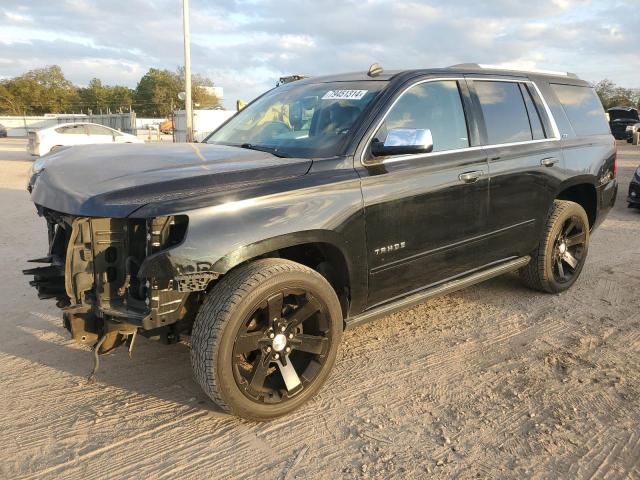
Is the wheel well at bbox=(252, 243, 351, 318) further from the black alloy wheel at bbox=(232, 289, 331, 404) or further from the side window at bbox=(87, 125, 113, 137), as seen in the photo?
the side window at bbox=(87, 125, 113, 137)

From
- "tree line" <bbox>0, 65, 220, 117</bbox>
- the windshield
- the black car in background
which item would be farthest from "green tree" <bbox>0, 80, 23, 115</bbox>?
the windshield

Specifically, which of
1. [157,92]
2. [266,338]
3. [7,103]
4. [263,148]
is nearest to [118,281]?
[266,338]

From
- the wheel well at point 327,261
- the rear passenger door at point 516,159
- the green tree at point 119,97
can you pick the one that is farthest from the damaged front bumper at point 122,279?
the green tree at point 119,97

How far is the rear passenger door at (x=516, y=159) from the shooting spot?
13.4 feet

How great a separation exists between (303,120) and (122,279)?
5.74ft

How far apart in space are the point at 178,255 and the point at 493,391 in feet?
6.83

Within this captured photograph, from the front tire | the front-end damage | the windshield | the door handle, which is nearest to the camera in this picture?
the front-end damage

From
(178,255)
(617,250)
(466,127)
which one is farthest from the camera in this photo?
(617,250)

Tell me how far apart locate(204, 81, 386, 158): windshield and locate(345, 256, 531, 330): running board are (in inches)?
41.9

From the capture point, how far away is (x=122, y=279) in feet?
8.96

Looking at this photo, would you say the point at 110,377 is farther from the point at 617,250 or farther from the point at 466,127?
the point at 617,250

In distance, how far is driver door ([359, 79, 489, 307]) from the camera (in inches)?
131

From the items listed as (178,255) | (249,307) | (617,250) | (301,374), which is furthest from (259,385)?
(617,250)

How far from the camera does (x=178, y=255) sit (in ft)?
8.25
